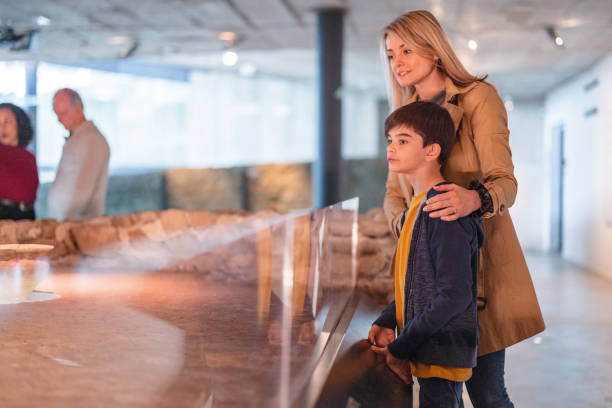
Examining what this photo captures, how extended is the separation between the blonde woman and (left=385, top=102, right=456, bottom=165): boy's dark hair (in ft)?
0.33

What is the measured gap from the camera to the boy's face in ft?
5.39

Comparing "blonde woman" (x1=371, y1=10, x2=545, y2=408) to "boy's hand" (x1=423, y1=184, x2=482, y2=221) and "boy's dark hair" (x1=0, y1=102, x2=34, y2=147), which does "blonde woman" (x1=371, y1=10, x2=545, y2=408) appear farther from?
"boy's dark hair" (x1=0, y1=102, x2=34, y2=147)

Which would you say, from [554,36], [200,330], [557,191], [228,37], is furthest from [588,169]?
[200,330]

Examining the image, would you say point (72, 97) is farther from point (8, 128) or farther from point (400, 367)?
point (400, 367)

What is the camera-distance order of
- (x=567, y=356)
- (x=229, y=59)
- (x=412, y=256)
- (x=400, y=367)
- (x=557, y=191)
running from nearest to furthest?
(x=412, y=256)
(x=400, y=367)
(x=567, y=356)
(x=229, y=59)
(x=557, y=191)

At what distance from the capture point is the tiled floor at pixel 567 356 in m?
3.52

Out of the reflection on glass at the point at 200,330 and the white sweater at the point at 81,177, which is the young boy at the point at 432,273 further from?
the white sweater at the point at 81,177

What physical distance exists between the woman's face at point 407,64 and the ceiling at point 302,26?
3.65 metres

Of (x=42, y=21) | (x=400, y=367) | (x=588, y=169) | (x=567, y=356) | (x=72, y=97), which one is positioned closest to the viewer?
(x=400, y=367)

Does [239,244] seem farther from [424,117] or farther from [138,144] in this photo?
[138,144]

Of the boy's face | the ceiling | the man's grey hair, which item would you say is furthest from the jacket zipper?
the ceiling

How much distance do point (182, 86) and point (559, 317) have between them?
10171 mm

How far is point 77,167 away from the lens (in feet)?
12.1

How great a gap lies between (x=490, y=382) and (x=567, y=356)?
9.85 feet
